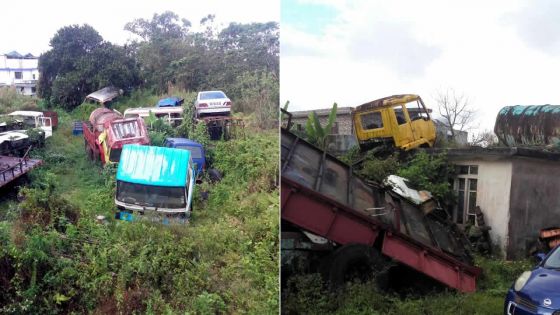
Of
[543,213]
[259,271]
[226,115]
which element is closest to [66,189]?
[226,115]

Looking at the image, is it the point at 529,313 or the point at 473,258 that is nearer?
the point at 529,313

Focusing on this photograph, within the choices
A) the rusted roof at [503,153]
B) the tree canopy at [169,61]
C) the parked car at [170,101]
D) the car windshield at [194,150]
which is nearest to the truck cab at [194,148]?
the car windshield at [194,150]

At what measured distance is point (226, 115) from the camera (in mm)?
3262

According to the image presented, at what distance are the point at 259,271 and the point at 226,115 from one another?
38.5 inches

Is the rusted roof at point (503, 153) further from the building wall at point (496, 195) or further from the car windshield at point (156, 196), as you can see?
the car windshield at point (156, 196)

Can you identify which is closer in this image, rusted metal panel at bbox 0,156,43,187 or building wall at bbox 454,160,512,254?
rusted metal panel at bbox 0,156,43,187

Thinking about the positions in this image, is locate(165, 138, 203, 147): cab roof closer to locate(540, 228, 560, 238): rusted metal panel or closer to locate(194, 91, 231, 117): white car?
locate(194, 91, 231, 117): white car

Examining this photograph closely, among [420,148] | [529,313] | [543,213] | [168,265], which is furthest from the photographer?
[420,148]

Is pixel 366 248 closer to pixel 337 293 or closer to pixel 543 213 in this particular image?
pixel 337 293

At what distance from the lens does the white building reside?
3.28 m

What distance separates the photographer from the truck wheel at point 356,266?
3.15m

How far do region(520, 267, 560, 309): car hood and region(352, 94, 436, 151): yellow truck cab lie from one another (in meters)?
1.10

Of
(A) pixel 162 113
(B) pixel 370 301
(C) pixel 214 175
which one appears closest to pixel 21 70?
(A) pixel 162 113

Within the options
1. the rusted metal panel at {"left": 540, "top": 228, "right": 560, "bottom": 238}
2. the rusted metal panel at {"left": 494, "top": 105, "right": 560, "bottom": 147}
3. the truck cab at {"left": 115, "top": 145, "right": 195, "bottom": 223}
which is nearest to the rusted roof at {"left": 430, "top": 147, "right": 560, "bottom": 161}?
the rusted metal panel at {"left": 494, "top": 105, "right": 560, "bottom": 147}
